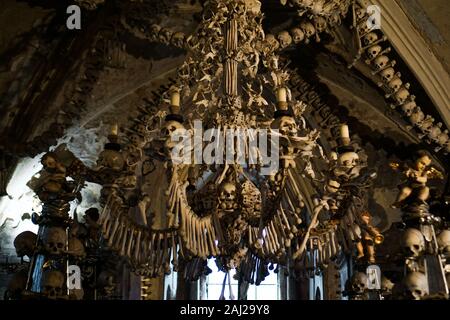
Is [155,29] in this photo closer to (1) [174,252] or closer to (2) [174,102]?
(2) [174,102]

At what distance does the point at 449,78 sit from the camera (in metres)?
4.29

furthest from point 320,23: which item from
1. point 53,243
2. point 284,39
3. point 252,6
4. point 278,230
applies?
point 53,243

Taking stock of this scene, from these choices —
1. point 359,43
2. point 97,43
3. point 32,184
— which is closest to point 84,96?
point 97,43

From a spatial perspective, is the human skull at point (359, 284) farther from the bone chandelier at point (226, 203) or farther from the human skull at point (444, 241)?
the bone chandelier at point (226, 203)

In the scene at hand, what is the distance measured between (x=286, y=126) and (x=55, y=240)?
116 centimetres

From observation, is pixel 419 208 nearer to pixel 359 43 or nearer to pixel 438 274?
pixel 438 274

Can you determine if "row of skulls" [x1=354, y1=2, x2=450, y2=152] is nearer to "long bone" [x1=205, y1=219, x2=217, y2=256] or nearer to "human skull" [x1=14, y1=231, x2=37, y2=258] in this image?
"long bone" [x1=205, y1=219, x2=217, y2=256]

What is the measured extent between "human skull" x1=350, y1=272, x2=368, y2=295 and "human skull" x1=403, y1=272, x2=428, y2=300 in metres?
0.92

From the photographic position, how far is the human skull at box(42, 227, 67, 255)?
2.86 m

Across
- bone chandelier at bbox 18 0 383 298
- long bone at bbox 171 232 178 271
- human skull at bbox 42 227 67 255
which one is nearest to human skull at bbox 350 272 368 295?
bone chandelier at bbox 18 0 383 298

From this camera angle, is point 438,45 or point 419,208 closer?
point 419,208

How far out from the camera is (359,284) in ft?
11.7

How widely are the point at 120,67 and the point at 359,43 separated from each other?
5.65 ft
